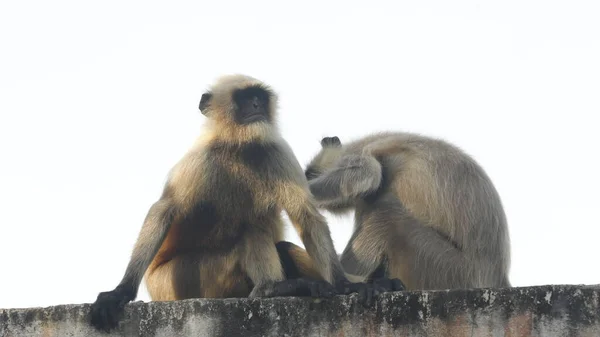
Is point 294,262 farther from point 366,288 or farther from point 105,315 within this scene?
point 105,315

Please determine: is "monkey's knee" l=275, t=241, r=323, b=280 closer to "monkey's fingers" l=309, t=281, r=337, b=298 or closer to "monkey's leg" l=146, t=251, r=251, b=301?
"monkey's leg" l=146, t=251, r=251, b=301

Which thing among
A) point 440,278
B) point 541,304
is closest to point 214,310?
point 541,304

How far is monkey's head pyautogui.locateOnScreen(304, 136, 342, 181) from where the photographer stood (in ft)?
21.4

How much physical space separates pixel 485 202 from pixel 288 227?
4.33 ft

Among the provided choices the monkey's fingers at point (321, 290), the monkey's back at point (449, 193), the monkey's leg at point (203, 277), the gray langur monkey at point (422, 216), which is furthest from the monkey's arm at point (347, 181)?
the monkey's fingers at point (321, 290)

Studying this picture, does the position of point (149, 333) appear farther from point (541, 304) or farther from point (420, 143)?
point (420, 143)

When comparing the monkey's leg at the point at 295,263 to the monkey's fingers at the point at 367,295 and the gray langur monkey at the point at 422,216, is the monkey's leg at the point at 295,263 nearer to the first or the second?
the gray langur monkey at the point at 422,216

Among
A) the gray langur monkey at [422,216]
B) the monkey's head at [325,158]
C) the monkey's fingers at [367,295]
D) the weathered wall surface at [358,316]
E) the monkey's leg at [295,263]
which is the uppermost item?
the monkey's head at [325,158]

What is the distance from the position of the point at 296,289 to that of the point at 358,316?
615 millimetres

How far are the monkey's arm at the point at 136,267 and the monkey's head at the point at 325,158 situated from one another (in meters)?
1.58

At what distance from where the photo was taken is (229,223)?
5.12 meters

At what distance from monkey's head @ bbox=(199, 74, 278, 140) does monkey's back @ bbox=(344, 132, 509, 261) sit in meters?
0.93

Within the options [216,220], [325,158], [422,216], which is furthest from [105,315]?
[325,158]

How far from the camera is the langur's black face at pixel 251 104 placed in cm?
555
